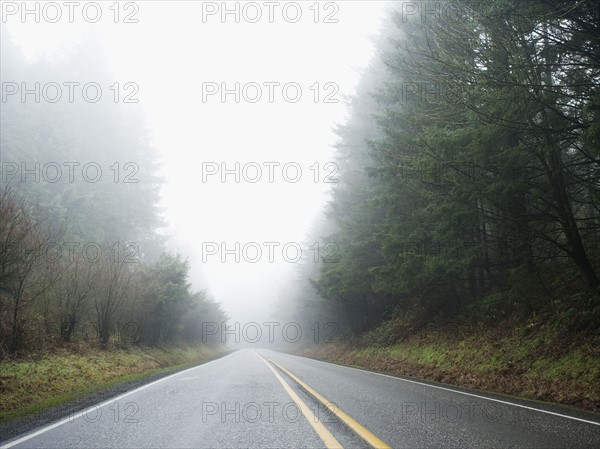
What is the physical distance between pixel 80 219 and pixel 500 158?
25.0 m

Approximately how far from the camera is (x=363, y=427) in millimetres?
4410

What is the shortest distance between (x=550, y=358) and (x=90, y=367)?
12.9 meters

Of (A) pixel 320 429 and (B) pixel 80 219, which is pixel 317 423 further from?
(B) pixel 80 219

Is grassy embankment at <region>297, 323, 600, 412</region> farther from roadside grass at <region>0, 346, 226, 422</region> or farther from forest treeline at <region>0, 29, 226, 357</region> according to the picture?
forest treeline at <region>0, 29, 226, 357</region>

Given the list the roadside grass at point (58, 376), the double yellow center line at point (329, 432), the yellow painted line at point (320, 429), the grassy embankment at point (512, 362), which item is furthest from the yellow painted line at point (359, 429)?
the roadside grass at point (58, 376)

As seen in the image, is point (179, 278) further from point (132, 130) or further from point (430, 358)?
point (132, 130)

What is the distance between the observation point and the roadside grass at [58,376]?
7.08 meters

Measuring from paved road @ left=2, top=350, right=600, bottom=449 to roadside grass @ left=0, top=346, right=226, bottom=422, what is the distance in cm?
162

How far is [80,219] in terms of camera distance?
24625 mm

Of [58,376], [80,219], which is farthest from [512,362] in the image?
[80,219]

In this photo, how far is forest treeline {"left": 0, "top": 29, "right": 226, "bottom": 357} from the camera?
421 inches

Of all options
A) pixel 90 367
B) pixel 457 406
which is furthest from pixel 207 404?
pixel 90 367

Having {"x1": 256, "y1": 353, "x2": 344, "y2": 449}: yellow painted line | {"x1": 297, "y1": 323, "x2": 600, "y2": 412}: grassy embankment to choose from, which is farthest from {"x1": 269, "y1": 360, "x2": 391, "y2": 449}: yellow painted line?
{"x1": 297, "y1": 323, "x2": 600, "y2": 412}: grassy embankment

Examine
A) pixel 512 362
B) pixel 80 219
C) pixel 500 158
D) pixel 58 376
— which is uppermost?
pixel 80 219
